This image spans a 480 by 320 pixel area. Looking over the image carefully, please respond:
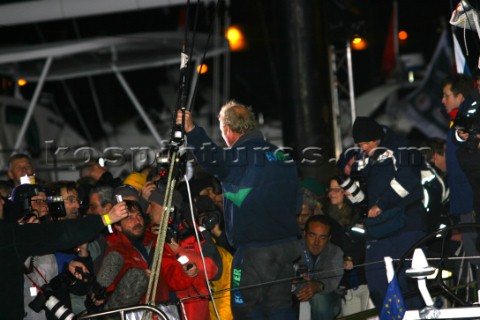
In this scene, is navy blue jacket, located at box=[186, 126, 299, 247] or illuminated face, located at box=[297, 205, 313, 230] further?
illuminated face, located at box=[297, 205, 313, 230]

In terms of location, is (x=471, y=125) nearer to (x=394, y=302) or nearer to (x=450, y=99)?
(x=450, y=99)

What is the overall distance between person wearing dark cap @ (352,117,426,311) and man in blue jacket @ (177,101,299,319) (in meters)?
0.97

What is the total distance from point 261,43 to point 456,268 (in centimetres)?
2547

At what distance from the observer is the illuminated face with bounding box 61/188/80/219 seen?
26.3 ft

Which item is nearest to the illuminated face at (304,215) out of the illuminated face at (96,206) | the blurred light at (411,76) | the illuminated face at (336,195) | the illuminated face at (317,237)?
the illuminated face at (336,195)

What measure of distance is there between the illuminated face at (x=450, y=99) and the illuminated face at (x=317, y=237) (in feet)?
5.13

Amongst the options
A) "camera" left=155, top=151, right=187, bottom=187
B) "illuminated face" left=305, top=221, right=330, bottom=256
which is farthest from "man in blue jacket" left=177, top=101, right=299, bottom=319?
"illuminated face" left=305, top=221, right=330, bottom=256

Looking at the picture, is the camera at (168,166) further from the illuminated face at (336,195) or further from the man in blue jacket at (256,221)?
the illuminated face at (336,195)


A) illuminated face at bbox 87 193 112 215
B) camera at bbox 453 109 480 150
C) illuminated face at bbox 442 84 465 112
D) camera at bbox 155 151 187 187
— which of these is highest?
illuminated face at bbox 442 84 465 112

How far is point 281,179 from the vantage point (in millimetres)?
6836

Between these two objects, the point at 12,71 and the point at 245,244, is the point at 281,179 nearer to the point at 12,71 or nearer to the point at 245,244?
the point at 245,244

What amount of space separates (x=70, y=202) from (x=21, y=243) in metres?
2.32

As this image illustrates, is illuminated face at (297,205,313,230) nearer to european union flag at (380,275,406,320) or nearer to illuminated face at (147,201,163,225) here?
illuminated face at (147,201,163,225)

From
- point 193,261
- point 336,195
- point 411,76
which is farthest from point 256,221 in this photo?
point 411,76
